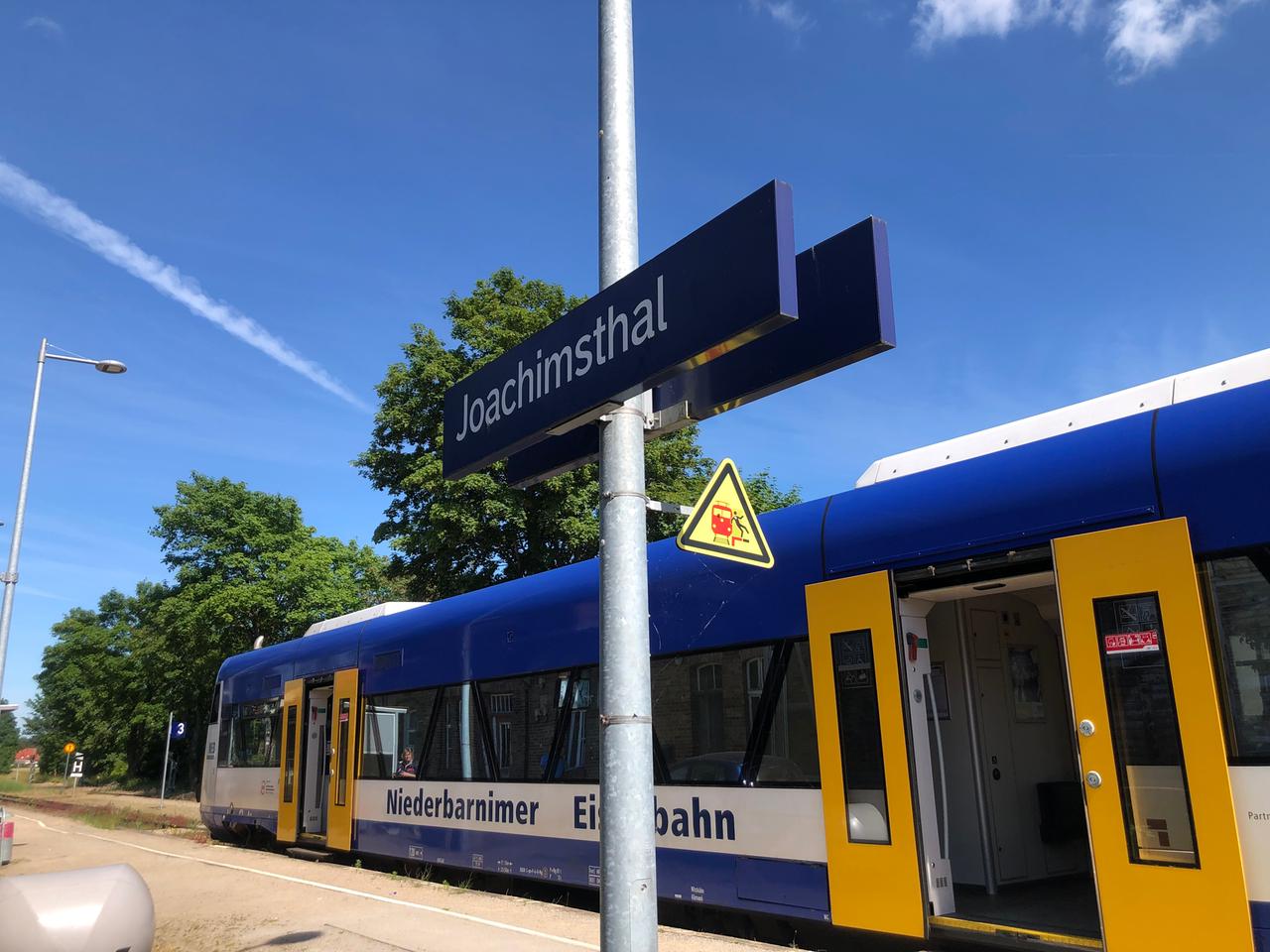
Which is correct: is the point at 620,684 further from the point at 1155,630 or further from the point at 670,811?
Answer: the point at 670,811

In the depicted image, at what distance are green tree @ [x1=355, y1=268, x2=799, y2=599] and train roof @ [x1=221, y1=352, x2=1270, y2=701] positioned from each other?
11.4 meters

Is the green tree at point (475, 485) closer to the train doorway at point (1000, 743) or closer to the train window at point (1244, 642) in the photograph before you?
Result: the train doorway at point (1000, 743)

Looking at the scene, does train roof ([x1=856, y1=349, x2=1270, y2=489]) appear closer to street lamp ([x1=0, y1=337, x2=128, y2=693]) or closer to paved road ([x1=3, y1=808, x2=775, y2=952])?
paved road ([x1=3, y1=808, x2=775, y2=952])

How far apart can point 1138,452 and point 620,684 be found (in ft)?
11.7

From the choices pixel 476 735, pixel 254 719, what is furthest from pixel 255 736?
pixel 476 735

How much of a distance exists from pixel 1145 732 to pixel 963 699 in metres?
2.39

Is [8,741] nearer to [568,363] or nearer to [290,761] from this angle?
[290,761]

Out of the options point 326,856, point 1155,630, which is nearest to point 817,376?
point 1155,630

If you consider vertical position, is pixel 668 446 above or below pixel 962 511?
above

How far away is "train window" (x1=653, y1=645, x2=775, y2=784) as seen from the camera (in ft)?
23.2

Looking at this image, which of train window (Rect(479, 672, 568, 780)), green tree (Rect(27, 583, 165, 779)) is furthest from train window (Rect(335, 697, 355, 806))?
green tree (Rect(27, 583, 165, 779))

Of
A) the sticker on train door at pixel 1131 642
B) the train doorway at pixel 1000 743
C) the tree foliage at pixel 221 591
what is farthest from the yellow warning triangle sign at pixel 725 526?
the tree foliage at pixel 221 591

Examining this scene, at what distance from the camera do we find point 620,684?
119 inches

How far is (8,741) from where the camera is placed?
14375 cm
